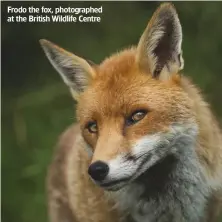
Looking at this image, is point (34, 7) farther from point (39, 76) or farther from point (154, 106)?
point (154, 106)

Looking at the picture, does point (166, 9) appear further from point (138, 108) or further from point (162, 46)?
point (138, 108)

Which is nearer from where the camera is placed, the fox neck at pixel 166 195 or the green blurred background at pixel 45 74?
the fox neck at pixel 166 195

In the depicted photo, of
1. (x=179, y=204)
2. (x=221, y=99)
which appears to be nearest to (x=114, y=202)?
(x=179, y=204)

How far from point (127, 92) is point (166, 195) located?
0.58 meters

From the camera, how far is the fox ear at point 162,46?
12.9 feet

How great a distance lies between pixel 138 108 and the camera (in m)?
3.80

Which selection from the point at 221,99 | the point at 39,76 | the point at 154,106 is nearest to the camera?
the point at 154,106

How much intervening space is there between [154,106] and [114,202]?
60 centimetres

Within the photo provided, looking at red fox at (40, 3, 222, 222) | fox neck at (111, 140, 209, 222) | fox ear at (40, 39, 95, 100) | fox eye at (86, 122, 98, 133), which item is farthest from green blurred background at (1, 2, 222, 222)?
fox eye at (86, 122, 98, 133)

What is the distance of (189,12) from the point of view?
264 inches

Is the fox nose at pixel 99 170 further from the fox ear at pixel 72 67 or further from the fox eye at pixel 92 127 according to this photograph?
the fox ear at pixel 72 67

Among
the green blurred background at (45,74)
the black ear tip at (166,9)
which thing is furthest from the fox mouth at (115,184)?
the green blurred background at (45,74)

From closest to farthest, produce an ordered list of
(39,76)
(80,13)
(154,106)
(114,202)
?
(154,106) → (114,202) → (80,13) → (39,76)

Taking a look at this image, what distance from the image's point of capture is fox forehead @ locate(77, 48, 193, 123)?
382 centimetres
